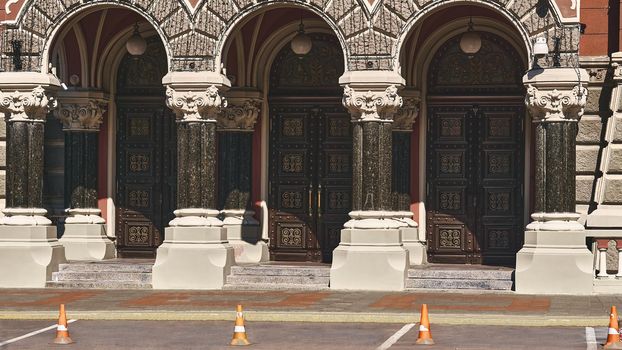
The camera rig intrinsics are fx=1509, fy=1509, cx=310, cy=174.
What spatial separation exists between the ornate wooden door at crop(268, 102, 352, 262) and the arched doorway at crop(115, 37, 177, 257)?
2.25 meters

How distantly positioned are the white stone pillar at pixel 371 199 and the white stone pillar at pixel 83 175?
19.9 ft

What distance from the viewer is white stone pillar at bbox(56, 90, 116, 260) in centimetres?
3128

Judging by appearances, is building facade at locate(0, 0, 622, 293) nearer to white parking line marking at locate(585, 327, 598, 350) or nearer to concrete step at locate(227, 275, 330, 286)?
concrete step at locate(227, 275, 330, 286)

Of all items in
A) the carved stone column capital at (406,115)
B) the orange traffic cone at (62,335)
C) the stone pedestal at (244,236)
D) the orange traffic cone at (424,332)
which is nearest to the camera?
the orange traffic cone at (424,332)

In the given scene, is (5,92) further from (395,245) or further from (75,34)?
(395,245)

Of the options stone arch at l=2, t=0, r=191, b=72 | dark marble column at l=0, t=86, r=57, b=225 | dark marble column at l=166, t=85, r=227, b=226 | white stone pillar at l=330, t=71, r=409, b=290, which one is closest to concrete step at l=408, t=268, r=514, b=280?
white stone pillar at l=330, t=71, r=409, b=290

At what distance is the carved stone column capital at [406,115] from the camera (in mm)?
30328

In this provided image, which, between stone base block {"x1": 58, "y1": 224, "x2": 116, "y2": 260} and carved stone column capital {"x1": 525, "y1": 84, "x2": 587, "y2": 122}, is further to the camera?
stone base block {"x1": 58, "y1": 224, "x2": 116, "y2": 260}

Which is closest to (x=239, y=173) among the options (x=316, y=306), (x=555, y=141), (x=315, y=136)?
(x=315, y=136)

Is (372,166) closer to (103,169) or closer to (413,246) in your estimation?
(413,246)

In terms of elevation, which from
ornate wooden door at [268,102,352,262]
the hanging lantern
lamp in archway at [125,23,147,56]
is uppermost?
lamp in archway at [125,23,147,56]

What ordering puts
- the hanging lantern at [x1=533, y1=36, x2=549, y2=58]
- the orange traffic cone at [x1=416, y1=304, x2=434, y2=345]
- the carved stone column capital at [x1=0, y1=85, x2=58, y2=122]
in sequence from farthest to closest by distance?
1. the carved stone column capital at [x1=0, y1=85, x2=58, y2=122]
2. the hanging lantern at [x1=533, y1=36, x2=549, y2=58]
3. the orange traffic cone at [x1=416, y1=304, x2=434, y2=345]

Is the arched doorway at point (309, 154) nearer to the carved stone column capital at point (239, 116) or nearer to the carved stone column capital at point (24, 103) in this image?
the carved stone column capital at point (239, 116)

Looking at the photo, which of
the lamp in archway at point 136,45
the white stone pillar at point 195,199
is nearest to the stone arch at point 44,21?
the white stone pillar at point 195,199
